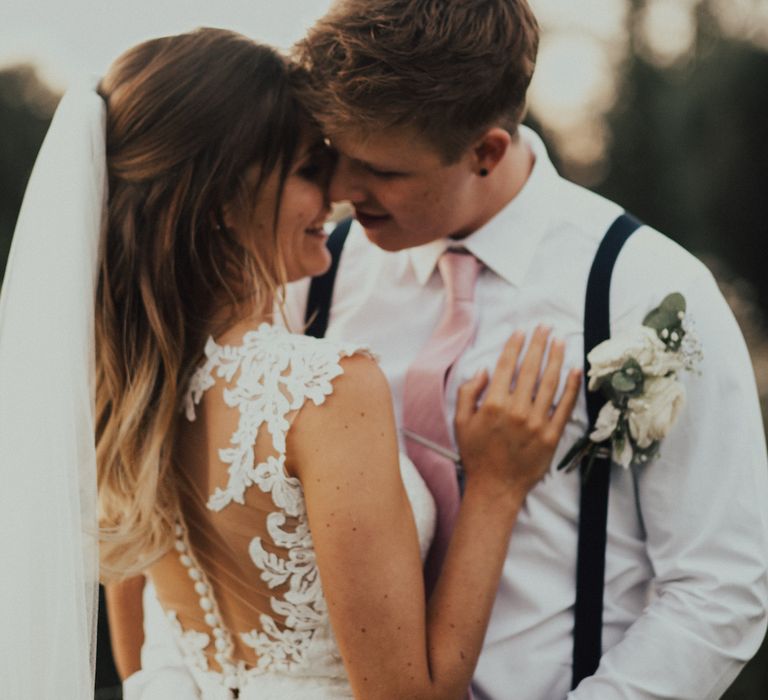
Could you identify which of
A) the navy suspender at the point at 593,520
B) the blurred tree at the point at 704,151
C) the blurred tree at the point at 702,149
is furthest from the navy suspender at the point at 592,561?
→ the blurred tree at the point at 702,149

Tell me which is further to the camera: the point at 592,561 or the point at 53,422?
the point at 592,561

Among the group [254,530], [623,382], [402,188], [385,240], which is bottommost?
[254,530]

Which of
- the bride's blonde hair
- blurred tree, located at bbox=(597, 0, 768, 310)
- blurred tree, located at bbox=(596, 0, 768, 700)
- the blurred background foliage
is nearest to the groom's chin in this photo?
the bride's blonde hair

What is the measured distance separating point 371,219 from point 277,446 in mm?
838

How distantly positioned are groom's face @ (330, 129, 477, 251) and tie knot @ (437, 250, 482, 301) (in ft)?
0.23

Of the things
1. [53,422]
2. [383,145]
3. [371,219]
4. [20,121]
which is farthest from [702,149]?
[53,422]

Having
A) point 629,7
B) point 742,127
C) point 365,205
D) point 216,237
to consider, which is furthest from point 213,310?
point 629,7

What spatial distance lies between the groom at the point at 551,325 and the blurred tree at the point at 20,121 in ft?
22.5

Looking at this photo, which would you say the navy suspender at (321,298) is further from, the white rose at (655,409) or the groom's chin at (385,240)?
the white rose at (655,409)

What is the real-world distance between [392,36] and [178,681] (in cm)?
169

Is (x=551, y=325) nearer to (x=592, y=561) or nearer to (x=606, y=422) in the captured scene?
(x=606, y=422)

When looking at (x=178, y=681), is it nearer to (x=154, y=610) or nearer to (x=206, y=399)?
(x=154, y=610)

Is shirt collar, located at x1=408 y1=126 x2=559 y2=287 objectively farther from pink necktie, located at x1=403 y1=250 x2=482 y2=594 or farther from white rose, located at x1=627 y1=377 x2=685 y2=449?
white rose, located at x1=627 y1=377 x2=685 y2=449

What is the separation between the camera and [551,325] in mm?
2641
